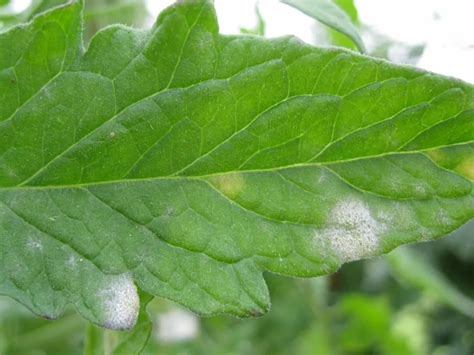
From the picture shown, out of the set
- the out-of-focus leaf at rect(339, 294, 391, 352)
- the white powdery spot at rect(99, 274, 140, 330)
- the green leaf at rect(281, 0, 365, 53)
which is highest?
the green leaf at rect(281, 0, 365, 53)

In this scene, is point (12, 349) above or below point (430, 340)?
above

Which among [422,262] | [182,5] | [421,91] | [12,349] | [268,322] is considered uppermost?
[182,5]

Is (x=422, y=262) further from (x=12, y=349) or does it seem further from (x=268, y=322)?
(x=12, y=349)

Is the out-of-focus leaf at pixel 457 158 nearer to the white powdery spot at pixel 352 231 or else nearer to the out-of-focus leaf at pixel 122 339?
the white powdery spot at pixel 352 231

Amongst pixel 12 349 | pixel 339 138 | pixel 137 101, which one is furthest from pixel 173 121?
pixel 12 349

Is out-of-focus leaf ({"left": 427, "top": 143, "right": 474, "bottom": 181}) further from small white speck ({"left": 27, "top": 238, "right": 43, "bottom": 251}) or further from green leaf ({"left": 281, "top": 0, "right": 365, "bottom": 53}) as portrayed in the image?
small white speck ({"left": 27, "top": 238, "right": 43, "bottom": 251})

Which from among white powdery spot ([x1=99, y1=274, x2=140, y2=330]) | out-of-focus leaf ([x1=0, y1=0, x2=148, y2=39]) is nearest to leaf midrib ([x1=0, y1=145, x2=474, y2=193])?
white powdery spot ([x1=99, y1=274, x2=140, y2=330])

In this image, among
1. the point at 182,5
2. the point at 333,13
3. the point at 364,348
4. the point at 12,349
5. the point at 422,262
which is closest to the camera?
the point at 182,5
